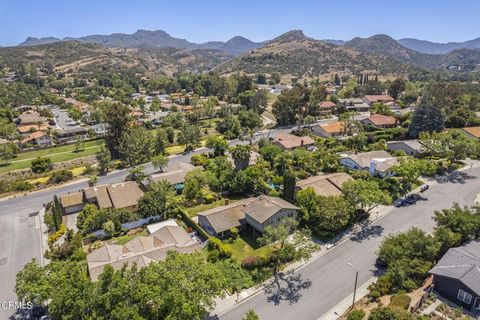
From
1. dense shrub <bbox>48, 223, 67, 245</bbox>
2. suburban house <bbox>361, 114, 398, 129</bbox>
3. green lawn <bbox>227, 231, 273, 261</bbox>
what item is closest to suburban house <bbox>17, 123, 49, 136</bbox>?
dense shrub <bbox>48, 223, 67, 245</bbox>

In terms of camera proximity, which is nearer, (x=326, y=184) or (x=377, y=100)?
(x=326, y=184)

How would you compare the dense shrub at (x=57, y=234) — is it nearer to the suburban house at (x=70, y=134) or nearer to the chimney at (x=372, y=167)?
the chimney at (x=372, y=167)

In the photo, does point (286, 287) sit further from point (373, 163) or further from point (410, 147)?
point (410, 147)

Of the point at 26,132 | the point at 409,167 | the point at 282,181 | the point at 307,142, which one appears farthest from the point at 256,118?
the point at 26,132

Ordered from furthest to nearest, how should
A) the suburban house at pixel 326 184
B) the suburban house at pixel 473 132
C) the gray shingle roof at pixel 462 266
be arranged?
1. the suburban house at pixel 473 132
2. the suburban house at pixel 326 184
3. the gray shingle roof at pixel 462 266

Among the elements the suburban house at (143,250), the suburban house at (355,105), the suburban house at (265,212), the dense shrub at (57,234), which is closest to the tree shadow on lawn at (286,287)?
the suburban house at (265,212)

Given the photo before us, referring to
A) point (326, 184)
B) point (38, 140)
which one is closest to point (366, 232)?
point (326, 184)
